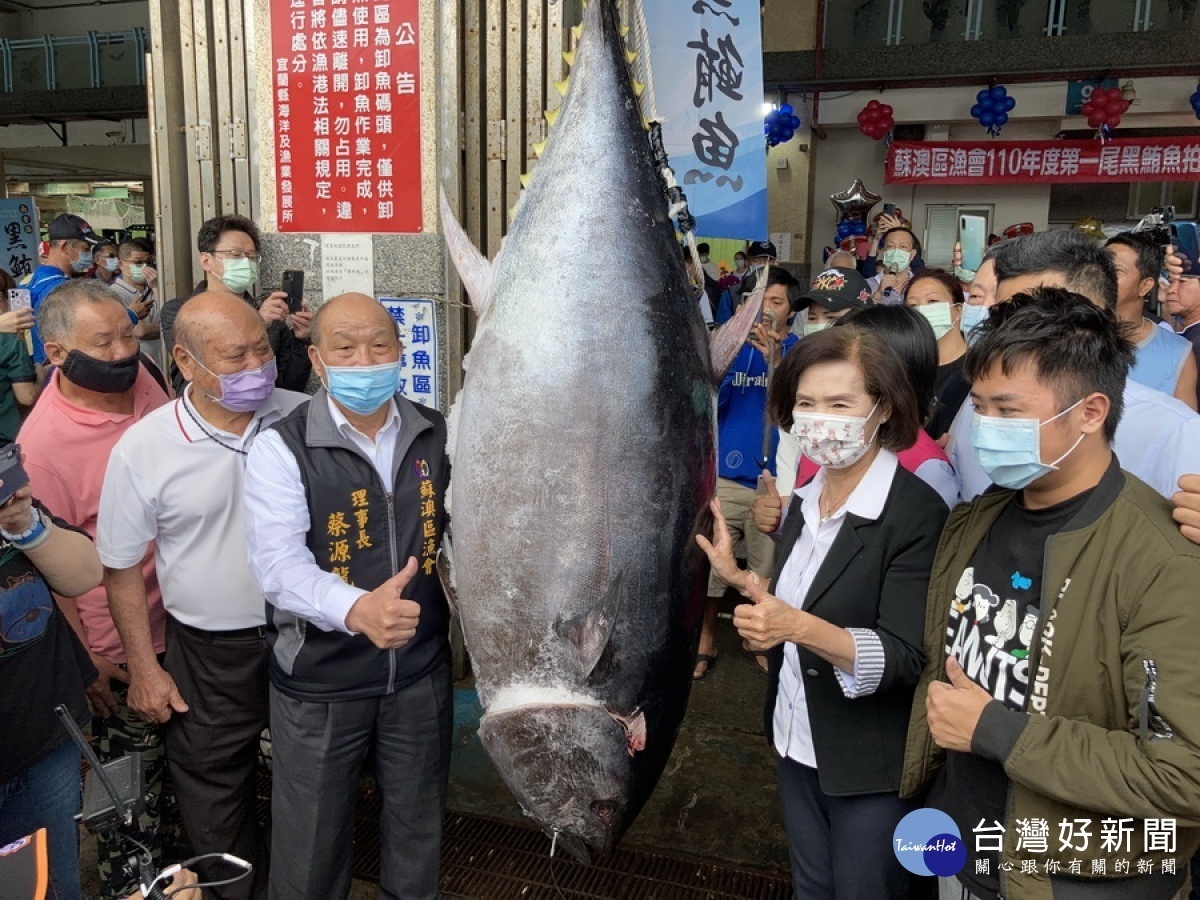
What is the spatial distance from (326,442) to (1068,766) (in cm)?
180

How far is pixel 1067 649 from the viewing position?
1574 mm

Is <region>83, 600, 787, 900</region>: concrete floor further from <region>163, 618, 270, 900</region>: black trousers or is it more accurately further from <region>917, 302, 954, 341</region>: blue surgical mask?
<region>917, 302, 954, 341</region>: blue surgical mask

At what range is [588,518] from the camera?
1852mm

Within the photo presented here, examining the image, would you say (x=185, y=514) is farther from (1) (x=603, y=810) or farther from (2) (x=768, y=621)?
(2) (x=768, y=621)

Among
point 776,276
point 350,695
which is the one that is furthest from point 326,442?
point 776,276

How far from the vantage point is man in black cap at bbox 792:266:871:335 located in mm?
3971

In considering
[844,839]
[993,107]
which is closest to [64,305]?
[844,839]

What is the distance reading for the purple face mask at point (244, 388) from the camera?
2504 millimetres

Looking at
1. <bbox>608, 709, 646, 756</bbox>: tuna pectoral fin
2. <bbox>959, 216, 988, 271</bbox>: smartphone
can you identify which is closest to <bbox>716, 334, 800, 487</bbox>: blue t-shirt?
<bbox>959, 216, 988, 271</bbox>: smartphone

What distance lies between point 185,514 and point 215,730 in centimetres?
69

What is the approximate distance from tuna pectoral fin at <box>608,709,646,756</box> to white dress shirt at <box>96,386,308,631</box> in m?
1.28

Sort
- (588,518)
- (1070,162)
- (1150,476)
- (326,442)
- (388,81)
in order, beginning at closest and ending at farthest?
(588,518)
(1150,476)
(326,442)
(388,81)
(1070,162)

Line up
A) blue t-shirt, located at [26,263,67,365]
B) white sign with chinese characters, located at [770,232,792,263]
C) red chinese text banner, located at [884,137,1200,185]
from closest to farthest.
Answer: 1. blue t-shirt, located at [26,263,67,365]
2. red chinese text banner, located at [884,137,1200,185]
3. white sign with chinese characters, located at [770,232,792,263]

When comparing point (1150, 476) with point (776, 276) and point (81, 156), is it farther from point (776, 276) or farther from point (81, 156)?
point (81, 156)
